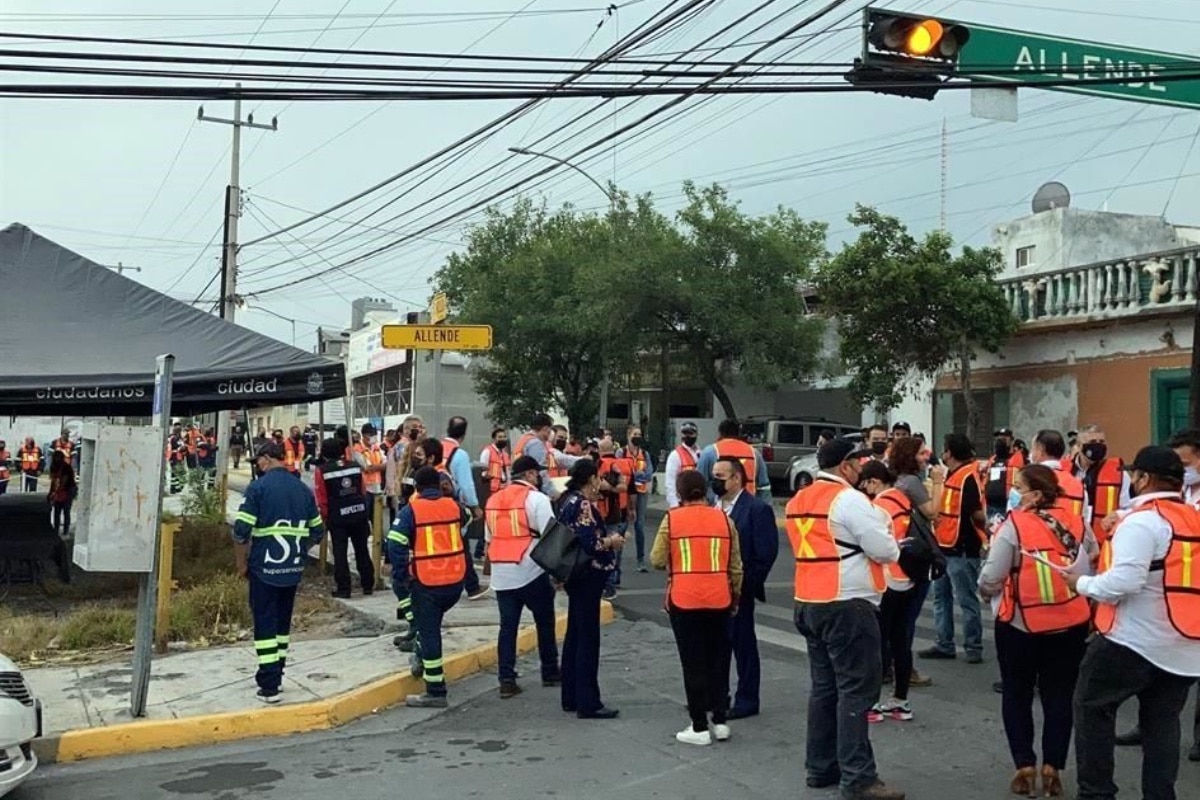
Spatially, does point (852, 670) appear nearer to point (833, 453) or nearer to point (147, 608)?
point (833, 453)

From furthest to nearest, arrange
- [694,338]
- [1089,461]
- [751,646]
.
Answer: [694,338]
[1089,461]
[751,646]

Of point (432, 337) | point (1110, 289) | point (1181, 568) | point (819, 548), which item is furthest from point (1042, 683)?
point (1110, 289)

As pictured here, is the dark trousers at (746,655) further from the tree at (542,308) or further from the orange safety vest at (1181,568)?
the tree at (542,308)

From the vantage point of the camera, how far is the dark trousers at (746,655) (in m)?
7.71

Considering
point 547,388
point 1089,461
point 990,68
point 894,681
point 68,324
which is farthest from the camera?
point 547,388

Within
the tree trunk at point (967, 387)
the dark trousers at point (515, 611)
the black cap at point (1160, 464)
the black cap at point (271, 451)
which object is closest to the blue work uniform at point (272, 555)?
the black cap at point (271, 451)

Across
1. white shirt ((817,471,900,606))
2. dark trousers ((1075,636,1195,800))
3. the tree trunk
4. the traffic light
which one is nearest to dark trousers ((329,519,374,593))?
the traffic light

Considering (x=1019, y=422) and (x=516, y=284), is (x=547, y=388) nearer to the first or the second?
(x=516, y=284)

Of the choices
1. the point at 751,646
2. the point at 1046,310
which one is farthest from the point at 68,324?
the point at 1046,310

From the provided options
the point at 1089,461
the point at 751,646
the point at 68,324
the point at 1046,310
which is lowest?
the point at 751,646

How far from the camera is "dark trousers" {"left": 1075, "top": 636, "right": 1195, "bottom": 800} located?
521 centimetres

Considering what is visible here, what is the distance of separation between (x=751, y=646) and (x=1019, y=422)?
15.3m

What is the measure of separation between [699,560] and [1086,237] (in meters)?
24.1

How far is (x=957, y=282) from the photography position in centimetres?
2059
